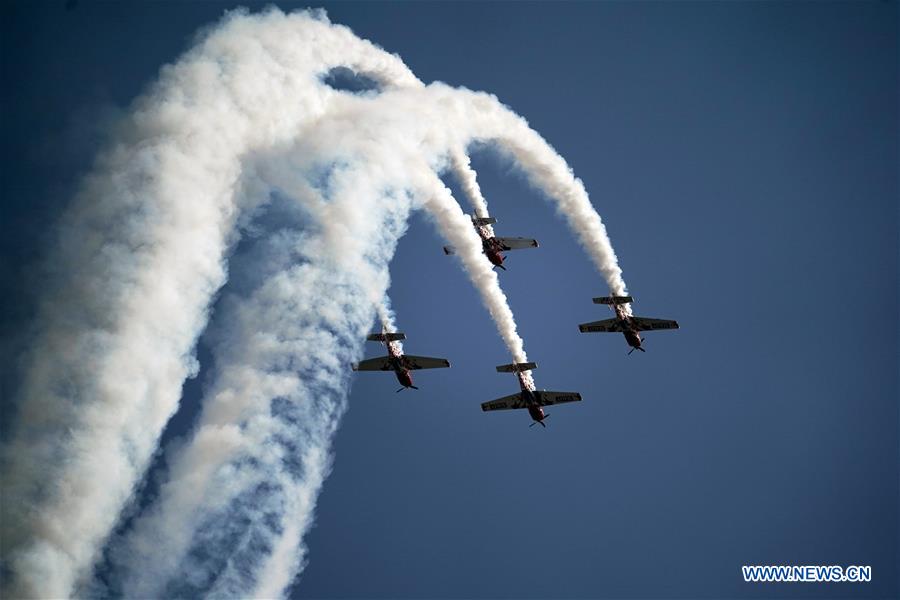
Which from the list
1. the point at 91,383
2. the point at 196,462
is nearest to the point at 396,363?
the point at 196,462

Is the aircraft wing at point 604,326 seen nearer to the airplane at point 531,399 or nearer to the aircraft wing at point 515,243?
the airplane at point 531,399

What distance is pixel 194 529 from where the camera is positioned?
49.9 metres

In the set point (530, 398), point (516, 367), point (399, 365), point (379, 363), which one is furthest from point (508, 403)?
point (379, 363)

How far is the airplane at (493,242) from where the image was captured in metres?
56.1

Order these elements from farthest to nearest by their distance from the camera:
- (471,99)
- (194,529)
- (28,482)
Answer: (471,99), (194,529), (28,482)

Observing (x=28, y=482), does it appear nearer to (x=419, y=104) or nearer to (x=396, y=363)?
(x=396, y=363)

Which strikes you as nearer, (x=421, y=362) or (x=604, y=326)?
(x=421, y=362)

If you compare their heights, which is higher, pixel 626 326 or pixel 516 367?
pixel 626 326

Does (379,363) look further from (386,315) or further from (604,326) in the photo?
(604,326)

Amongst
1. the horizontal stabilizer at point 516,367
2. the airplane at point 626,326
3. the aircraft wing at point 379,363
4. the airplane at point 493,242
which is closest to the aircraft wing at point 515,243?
the airplane at point 493,242

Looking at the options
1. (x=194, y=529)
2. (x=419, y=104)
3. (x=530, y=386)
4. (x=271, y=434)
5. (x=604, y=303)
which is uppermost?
(x=419, y=104)

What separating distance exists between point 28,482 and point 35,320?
24.1 feet

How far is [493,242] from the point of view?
189ft

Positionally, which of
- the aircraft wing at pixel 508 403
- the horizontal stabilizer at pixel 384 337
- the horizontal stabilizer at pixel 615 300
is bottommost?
the aircraft wing at pixel 508 403
